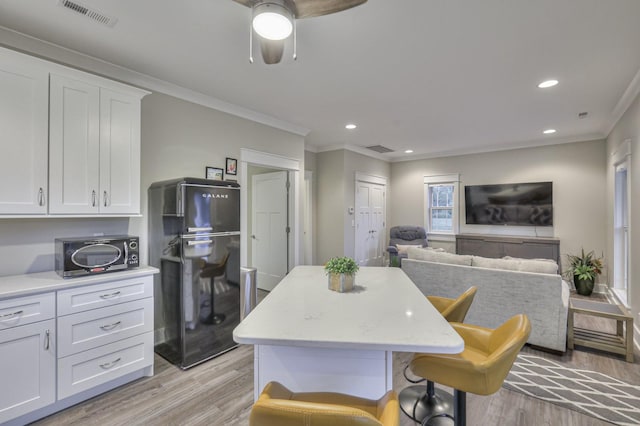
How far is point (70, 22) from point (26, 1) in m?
0.24

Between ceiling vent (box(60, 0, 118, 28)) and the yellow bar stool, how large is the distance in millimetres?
3007

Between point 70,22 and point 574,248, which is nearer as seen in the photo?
point 70,22

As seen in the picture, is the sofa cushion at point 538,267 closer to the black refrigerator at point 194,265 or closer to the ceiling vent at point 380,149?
the black refrigerator at point 194,265

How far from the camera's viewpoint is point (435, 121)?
14.4ft

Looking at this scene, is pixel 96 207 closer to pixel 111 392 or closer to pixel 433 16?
pixel 111 392

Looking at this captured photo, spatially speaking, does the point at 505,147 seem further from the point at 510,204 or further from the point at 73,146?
the point at 73,146

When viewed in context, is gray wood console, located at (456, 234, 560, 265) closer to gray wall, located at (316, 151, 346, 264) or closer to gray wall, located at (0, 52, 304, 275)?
gray wall, located at (316, 151, 346, 264)

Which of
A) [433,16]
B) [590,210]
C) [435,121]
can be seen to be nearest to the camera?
[433,16]

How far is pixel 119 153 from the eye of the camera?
8.30 ft

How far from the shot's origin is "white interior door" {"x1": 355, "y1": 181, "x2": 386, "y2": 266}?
6.20 meters

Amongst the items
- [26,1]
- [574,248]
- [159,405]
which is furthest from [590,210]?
[26,1]

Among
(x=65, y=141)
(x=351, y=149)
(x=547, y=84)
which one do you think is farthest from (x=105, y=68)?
(x=547, y=84)

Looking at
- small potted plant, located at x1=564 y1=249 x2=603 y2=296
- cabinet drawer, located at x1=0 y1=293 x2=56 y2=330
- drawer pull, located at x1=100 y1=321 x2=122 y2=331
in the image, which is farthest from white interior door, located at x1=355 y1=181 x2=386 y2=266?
cabinet drawer, located at x1=0 y1=293 x2=56 y2=330

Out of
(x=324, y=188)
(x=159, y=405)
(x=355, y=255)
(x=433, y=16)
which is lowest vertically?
(x=159, y=405)
